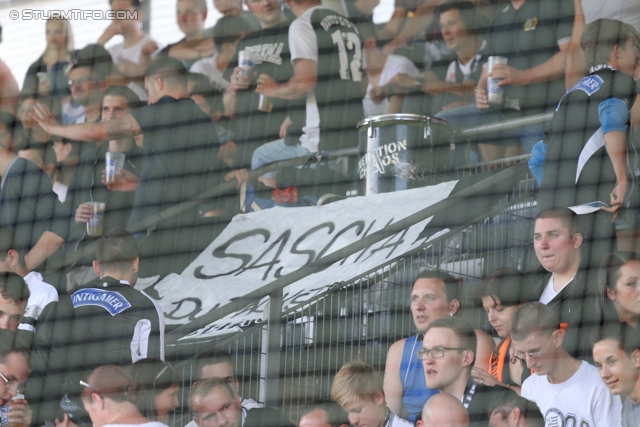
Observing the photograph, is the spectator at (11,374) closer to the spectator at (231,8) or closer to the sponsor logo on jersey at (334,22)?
the sponsor logo on jersey at (334,22)

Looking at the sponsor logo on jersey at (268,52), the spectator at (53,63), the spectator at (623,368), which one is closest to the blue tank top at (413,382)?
the spectator at (623,368)

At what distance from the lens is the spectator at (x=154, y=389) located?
228 cm

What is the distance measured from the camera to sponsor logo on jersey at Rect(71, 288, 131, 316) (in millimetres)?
2473

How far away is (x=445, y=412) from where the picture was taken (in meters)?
2.17

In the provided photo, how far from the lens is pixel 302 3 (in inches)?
141

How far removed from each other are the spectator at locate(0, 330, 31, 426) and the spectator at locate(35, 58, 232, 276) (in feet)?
2.31

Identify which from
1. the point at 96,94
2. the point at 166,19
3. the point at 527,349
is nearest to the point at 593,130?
the point at 527,349

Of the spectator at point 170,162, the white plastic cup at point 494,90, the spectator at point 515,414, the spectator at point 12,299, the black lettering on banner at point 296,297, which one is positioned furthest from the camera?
the spectator at point 170,162

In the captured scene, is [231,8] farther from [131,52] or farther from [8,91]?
[8,91]

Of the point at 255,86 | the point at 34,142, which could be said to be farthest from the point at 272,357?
the point at 34,142

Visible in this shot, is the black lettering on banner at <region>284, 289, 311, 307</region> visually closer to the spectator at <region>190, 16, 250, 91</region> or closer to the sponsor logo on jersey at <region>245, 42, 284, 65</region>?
the sponsor logo on jersey at <region>245, 42, 284, 65</region>

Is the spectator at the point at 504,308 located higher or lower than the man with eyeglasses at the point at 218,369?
higher

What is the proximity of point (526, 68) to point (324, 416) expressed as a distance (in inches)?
53.1
